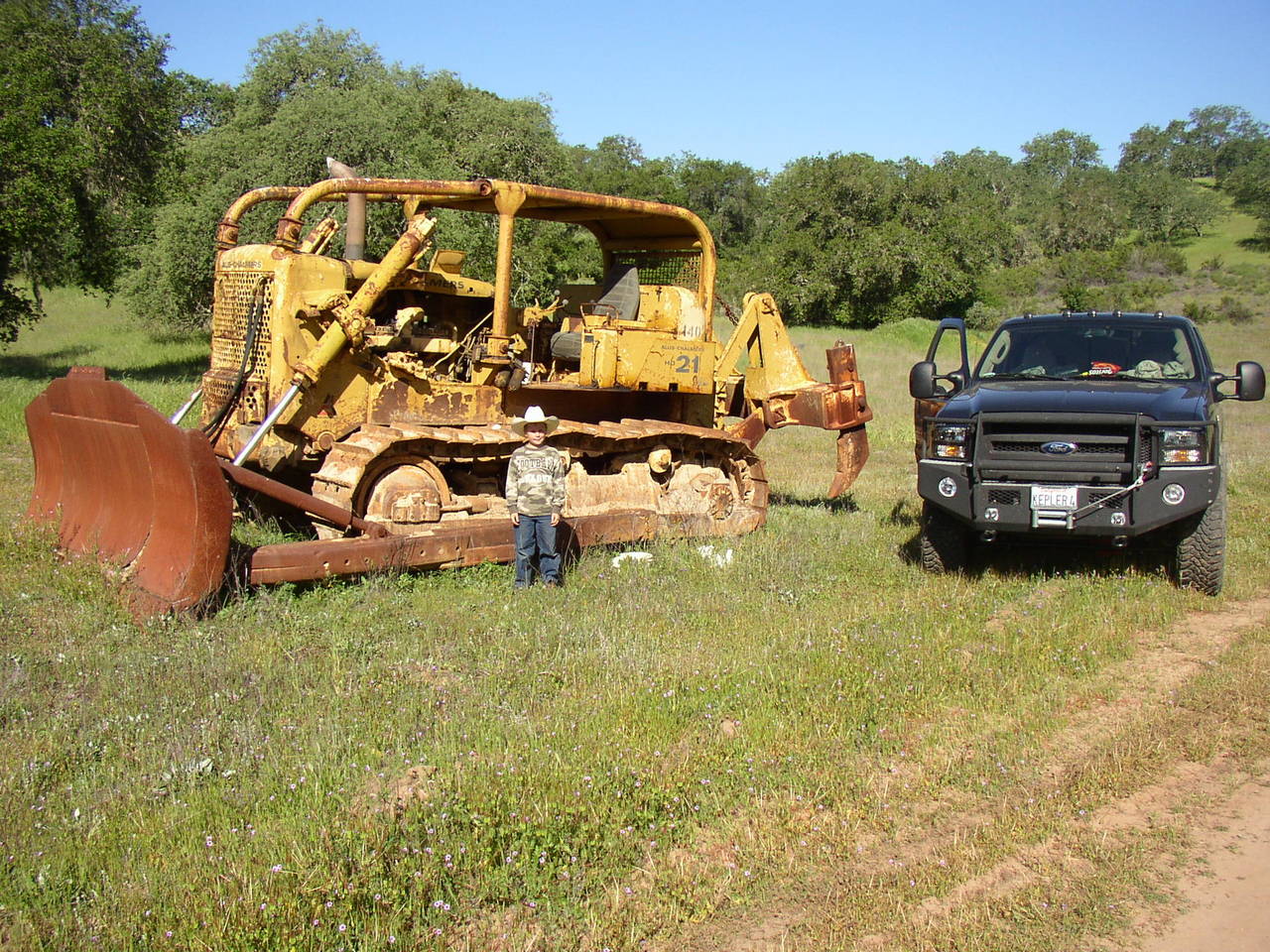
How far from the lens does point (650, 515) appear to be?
9188 millimetres

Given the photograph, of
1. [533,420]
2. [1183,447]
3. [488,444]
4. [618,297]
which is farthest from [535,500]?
[1183,447]

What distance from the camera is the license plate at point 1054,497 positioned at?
24.9 feet

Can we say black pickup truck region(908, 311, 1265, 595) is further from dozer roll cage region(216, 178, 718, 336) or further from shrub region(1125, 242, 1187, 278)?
shrub region(1125, 242, 1187, 278)

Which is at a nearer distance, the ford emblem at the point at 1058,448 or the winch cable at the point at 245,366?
the ford emblem at the point at 1058,448

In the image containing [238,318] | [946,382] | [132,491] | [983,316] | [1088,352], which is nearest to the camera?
[132,491]

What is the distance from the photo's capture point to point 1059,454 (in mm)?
7730

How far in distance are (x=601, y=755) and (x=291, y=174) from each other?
20.3 metres

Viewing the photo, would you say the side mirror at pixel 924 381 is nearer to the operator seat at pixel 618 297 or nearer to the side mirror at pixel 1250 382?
the side mirror at pixel 1250 382

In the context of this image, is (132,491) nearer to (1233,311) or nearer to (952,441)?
(952,441)

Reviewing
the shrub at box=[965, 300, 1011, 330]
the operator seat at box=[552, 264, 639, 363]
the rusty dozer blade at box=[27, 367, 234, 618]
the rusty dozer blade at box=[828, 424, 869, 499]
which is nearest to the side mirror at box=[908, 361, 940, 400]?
the rusty dozer blade at box=[828, 424, 869, 499]

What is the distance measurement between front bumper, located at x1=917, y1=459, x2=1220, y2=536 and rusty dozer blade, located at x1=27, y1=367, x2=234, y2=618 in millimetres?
4997

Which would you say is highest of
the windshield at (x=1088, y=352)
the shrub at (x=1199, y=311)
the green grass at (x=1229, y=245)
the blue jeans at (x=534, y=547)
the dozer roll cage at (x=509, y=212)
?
the green grass at (x=1229, y=245)

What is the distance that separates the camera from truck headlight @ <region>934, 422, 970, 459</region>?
26.3 feet

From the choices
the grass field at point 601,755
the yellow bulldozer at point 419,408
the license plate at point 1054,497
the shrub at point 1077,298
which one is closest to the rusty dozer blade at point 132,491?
the yellow bulldozer at point 419,408
